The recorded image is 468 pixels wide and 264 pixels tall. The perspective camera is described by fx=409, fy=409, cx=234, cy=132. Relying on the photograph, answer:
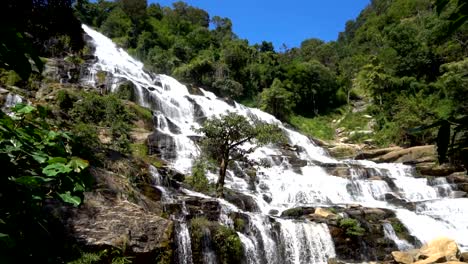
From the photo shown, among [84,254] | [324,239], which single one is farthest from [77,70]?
[84,254]

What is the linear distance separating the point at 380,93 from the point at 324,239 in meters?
31.7

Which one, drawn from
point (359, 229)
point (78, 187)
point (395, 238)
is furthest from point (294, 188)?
point (78, 187)

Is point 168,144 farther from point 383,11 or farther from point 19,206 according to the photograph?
point 383,11

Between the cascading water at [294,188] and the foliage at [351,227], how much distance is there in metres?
0.66

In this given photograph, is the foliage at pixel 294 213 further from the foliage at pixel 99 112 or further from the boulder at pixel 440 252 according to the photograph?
the foliage at pixel 99 112

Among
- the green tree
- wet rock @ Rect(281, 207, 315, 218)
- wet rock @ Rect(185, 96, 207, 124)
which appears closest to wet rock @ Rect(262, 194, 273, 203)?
wet rock @ Rect(281, 207, 315, 218)

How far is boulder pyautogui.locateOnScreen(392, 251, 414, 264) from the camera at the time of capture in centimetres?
1134

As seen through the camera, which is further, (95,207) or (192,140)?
(192,140)

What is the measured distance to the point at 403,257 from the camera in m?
11.5

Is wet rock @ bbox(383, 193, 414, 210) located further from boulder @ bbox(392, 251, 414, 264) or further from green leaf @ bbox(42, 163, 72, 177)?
green leaf @ bbox(42, 163, 72, 177)

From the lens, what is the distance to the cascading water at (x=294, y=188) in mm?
12375

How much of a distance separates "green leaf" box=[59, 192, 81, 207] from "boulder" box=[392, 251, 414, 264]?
11571 millimetres

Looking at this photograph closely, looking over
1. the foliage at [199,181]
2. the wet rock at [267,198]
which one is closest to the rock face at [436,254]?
the wet rock at [267,198]

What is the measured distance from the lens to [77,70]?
2783cm
